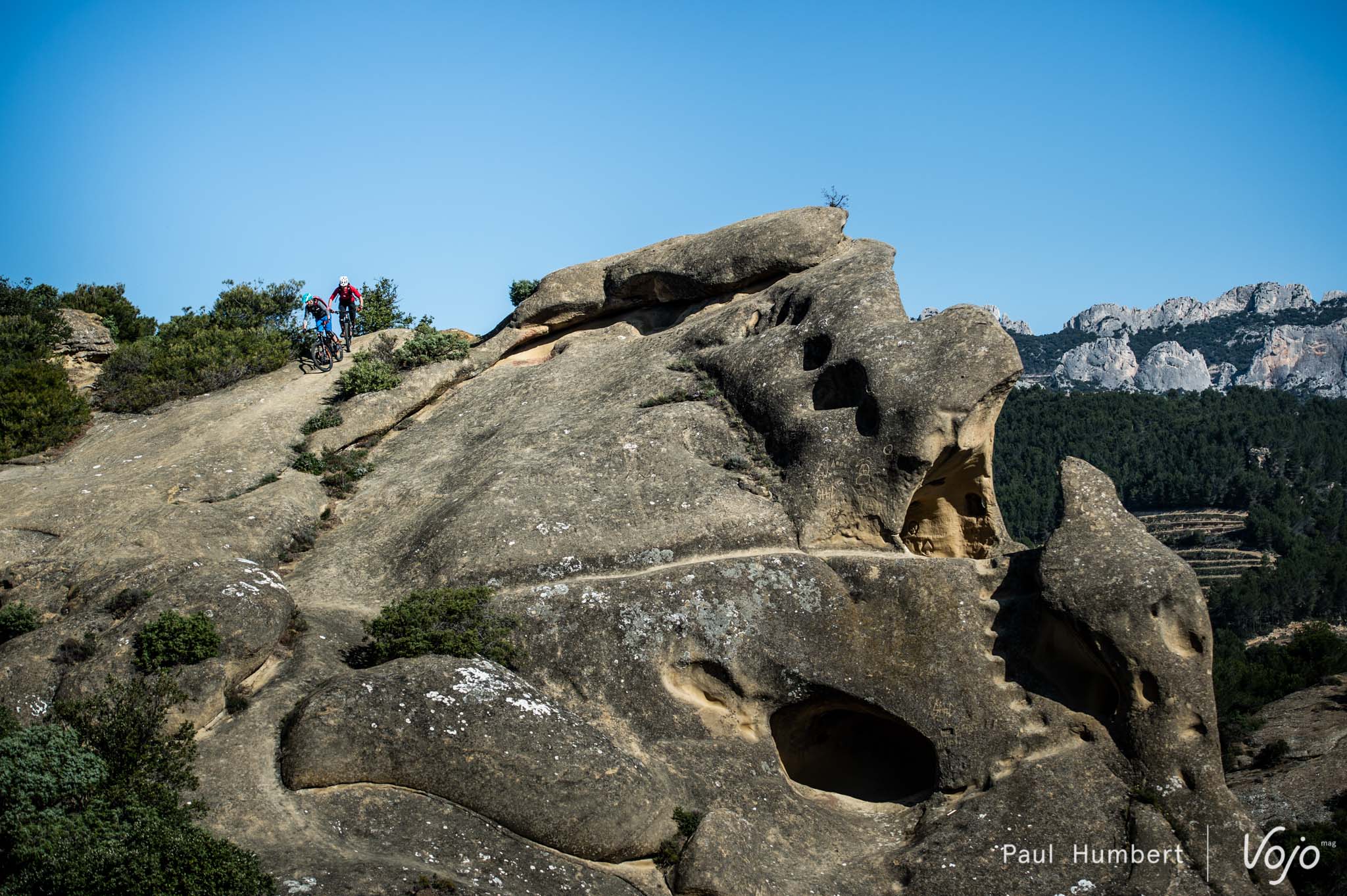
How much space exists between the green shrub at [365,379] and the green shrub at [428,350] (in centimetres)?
73

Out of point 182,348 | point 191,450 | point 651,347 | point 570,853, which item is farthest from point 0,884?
point 182,348


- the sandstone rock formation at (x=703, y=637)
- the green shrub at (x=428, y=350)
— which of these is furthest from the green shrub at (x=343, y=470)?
the green shrub at (x=428, y=350)

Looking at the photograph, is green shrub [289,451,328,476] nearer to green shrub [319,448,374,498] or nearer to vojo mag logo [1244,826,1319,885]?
green shrub [319,448,374,498]

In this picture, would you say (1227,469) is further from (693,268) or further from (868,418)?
(868,418)

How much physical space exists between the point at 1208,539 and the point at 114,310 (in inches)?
3822

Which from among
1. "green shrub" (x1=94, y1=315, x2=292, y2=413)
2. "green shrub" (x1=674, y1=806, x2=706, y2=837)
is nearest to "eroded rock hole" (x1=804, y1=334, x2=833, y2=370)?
"green shrub" (x1=674, y1=806, x2=706, y2=837)

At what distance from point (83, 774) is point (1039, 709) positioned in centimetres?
1437

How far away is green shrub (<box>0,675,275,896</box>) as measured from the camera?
43.0ft

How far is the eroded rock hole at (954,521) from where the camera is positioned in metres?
23.7

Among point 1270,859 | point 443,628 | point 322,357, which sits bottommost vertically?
point 1270,859

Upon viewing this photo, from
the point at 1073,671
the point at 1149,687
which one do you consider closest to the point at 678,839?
the point at 1073,671

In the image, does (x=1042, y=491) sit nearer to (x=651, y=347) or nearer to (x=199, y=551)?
(x=651, y=347)

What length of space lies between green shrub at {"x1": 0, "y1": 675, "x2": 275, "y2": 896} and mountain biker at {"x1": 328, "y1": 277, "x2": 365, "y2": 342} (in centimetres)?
1725

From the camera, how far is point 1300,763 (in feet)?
84.3
